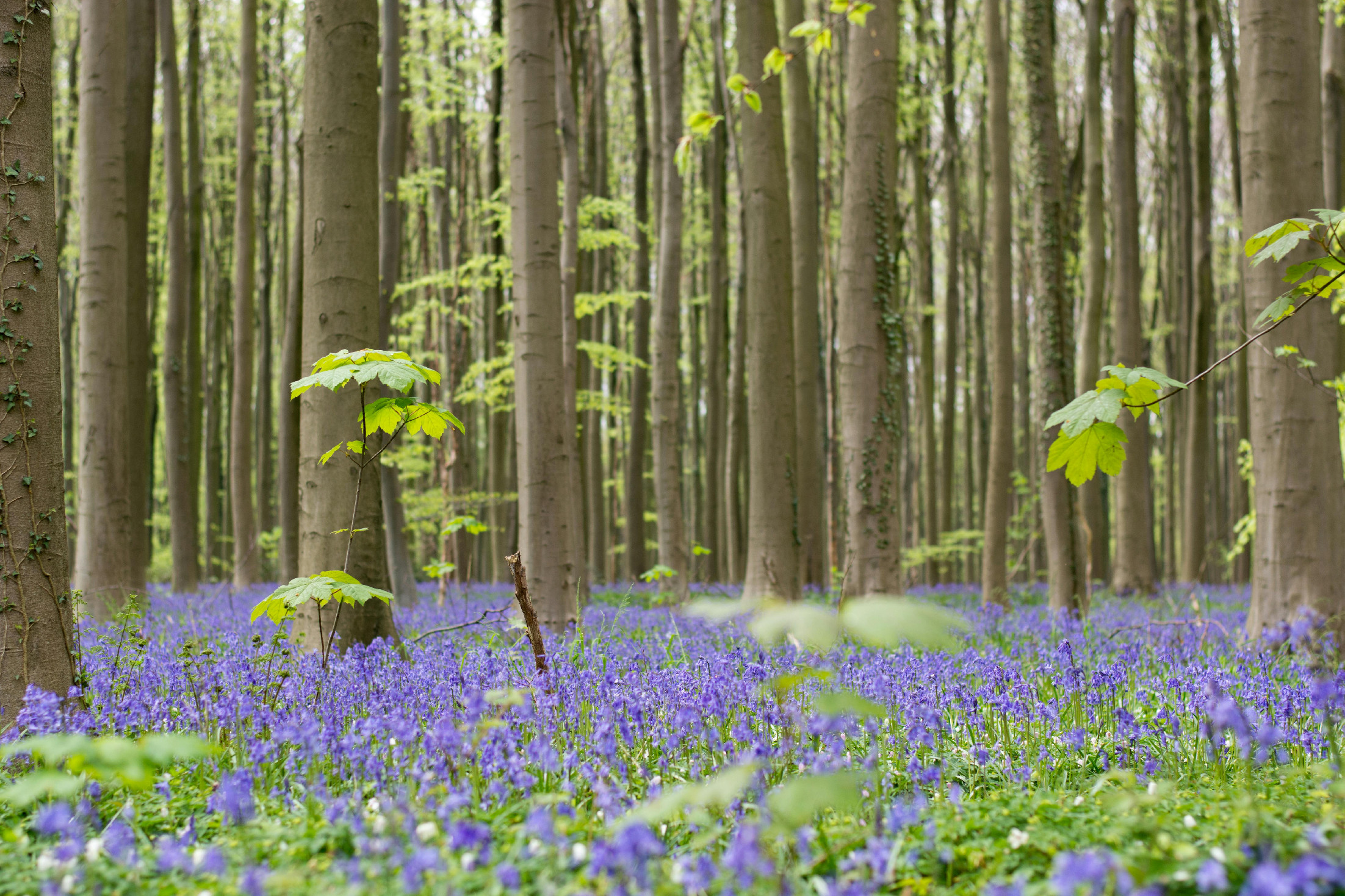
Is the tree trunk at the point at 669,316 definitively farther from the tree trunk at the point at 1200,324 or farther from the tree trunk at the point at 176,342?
the tree trunk at the point at 1200,324

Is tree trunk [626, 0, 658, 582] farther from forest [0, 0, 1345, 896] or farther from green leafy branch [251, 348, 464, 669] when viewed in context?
green leafy branch [251, 348, 464, 669]

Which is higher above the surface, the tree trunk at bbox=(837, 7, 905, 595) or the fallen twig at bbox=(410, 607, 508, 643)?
the tree trunk at bbox=(837, 7, 905, 595)

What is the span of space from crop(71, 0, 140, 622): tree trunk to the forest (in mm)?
36

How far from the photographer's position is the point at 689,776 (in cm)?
288

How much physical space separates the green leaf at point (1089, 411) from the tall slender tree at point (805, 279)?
29.0 ft

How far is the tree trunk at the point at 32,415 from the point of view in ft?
11.0

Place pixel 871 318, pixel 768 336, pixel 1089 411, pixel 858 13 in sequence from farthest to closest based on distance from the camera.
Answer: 1. pixel 768 336
2. pixel 871 318
3. pixel 858 13
4. pixel 1089 411

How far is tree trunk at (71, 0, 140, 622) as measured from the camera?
7.33 m

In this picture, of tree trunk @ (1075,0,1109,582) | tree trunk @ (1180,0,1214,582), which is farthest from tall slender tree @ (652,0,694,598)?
tree trunk @ (1180,0,1214,582)

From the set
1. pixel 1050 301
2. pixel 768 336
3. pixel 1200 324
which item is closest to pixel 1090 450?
pixel 768 336

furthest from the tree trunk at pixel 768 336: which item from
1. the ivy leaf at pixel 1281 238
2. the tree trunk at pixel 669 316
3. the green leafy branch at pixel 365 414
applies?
the ivy leaf at pixel 1281 238

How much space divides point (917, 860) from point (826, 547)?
16.8m

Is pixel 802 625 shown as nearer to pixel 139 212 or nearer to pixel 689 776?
pixel 689 776

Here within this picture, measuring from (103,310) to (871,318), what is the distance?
6412 mm
